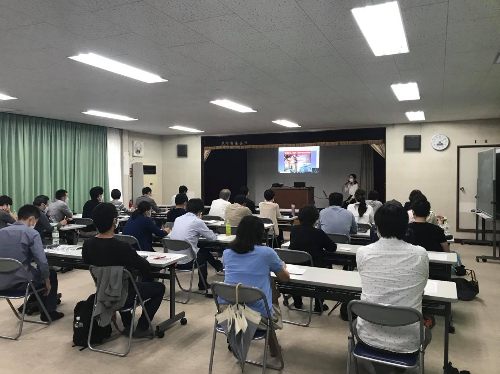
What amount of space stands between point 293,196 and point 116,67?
6.64 m

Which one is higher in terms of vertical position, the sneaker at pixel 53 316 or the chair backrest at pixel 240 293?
the chair backrest at pixel 240 293

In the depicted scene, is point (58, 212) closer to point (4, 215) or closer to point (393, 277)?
point (4, 215)

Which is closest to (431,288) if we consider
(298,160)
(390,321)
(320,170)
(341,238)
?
(390,321)

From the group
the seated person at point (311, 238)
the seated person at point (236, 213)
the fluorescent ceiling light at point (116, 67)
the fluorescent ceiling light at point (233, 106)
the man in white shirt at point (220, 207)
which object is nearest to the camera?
the seated person at point (311, 238)

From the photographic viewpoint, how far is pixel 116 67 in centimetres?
428

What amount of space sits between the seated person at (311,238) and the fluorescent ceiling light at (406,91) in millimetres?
2596

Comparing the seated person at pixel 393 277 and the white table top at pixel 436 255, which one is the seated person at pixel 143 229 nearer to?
the white table top at pixel 436 255

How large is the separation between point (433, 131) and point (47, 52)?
8.06m

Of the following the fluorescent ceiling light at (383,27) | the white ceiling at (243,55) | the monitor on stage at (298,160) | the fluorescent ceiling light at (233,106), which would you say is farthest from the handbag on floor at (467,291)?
the monitor on stage at (298,160)

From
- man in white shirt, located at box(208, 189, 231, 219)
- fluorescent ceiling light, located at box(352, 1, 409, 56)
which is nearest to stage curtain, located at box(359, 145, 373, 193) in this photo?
man in white shirt, located at box(208, 189, 231, 219)

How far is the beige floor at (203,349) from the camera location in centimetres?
286

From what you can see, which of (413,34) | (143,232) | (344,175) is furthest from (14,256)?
(344,175)

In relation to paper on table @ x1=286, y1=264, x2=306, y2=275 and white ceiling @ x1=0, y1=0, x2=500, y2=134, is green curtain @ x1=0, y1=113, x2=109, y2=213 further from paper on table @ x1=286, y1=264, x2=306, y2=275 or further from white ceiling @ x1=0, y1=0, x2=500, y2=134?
paper on table @ x1=286, y1=264, x2=306, y2=275

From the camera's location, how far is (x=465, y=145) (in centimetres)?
850
